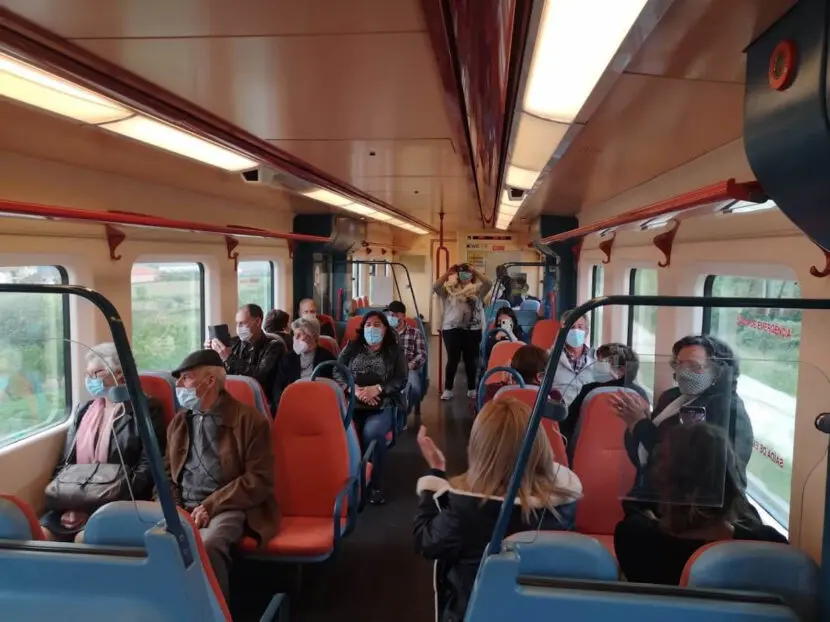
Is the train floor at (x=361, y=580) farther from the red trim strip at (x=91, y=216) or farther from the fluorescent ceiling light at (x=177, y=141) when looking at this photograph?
the fluorescent ceiling light at (x=177, y=141)

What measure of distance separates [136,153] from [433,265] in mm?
11703

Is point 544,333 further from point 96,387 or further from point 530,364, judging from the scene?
point 96,387

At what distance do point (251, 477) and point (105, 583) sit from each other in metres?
1.27

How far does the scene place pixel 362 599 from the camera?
3225mm

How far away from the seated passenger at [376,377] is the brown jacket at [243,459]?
1.58m

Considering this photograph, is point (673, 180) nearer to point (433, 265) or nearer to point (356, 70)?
point (356, 70)

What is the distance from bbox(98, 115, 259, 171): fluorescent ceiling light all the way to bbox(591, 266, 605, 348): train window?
4413mm

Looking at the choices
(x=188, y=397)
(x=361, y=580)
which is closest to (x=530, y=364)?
(x=361, y=580)

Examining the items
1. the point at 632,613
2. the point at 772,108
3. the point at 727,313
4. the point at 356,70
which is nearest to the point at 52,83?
the point at 356,70

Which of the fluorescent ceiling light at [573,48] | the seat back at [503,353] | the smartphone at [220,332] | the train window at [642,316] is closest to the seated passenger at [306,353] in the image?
the smartphone at [220,332]

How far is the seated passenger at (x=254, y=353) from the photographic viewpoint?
185 inches

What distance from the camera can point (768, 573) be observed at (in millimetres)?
1487

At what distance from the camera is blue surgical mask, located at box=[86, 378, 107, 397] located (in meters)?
1.75

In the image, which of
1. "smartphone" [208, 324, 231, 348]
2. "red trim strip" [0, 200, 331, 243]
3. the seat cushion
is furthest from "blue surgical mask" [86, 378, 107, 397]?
"smartphone" [208, 324, 231, 348]
